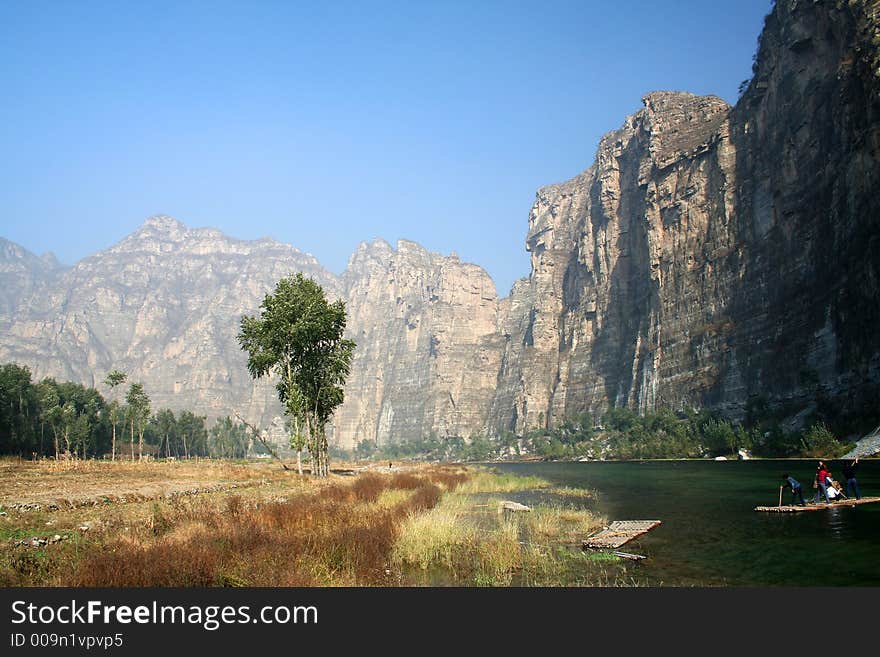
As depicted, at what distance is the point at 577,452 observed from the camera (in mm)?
189875

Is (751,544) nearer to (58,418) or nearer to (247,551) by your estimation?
(247,551)

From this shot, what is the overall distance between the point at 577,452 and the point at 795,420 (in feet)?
290

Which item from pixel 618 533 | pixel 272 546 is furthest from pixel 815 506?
pixel 272 546

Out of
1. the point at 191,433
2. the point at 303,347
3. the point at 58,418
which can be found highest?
the point at 303,347

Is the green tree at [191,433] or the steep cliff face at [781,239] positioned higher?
the steep cliff face at [781,239]

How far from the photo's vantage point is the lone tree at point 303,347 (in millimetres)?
50719

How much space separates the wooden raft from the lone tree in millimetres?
30368

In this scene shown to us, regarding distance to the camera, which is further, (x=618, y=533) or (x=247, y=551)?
(x=618, y=533)

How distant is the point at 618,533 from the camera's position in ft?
79.5

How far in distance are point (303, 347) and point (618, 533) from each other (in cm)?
3348

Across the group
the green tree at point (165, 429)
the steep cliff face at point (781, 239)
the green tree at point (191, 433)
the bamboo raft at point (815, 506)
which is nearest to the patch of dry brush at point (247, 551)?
the bamboo raft at point (815, 506)

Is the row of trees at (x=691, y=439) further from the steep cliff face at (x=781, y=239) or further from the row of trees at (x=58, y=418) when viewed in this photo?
the row of trees at (x=58, y=418)

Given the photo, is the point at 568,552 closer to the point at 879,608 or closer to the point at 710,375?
the point at 879,608

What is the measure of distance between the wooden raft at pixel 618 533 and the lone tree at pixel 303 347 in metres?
30.4
